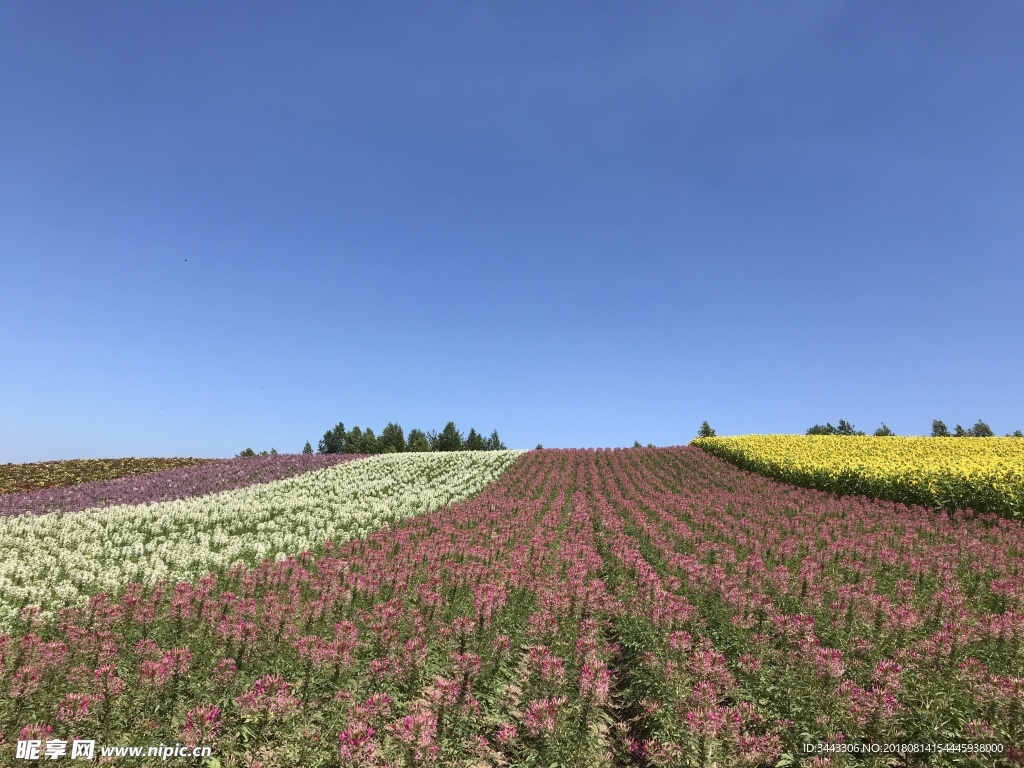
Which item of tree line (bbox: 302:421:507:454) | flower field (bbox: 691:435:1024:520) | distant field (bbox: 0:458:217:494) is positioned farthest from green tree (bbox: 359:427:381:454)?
flower field (bbox: 691:435:1024:520)

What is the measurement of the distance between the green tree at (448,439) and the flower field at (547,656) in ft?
160

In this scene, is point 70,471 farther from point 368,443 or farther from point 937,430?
point 937,430

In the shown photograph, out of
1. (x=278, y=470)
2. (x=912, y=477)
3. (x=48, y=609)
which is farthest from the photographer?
(x=278, y=470)

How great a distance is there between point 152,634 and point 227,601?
3.41 feet

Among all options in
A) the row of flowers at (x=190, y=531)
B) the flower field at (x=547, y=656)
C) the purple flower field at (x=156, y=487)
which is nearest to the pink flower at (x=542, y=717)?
the flower field at (x=547, y=656)

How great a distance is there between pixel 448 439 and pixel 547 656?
57.6 meters

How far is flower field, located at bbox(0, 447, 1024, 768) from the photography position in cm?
556

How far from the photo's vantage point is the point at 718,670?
21.3 ft

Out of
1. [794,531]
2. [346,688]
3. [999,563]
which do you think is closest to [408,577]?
[346,688]

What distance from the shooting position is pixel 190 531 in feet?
56.6

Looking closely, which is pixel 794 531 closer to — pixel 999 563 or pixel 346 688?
pixel 999 563

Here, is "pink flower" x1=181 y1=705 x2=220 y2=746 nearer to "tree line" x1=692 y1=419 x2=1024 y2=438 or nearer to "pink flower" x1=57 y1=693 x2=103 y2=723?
"pink flower" x1=57 y1=693 x2=103 y2=723

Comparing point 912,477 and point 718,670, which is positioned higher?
point 912,477

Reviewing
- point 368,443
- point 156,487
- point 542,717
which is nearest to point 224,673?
point 542,717
